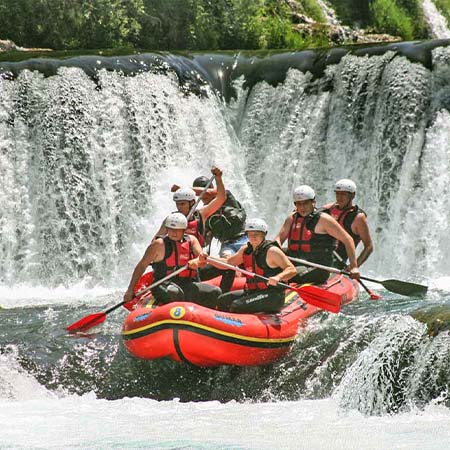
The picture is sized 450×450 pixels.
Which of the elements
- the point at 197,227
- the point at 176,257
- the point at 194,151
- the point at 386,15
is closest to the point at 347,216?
the point at 197,227

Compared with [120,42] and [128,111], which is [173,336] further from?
[120,42]

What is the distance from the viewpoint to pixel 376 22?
2200 cm

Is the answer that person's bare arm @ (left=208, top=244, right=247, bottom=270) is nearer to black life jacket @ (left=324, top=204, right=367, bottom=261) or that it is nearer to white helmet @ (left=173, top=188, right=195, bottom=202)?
white helmet @ (left=173, top=188, right=195, bottom=202)

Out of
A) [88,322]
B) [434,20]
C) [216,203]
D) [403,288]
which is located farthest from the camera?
[434,20]

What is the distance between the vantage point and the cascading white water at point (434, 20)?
22422 millimetres

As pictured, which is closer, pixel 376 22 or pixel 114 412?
pixel 114 412

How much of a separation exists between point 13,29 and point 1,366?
35.1ft

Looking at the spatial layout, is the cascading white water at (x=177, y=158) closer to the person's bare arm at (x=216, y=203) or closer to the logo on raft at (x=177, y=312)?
the person's bare arm at (x=216, y=203)

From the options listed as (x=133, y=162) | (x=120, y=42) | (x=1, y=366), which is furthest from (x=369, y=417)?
(x=120, y=42)

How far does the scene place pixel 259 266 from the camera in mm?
9031

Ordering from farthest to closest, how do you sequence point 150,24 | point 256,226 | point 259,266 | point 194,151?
point 150,24, point 194,151, point 259,266, point 256,226

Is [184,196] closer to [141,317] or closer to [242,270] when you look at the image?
[242,270]

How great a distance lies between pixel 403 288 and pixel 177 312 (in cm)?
277

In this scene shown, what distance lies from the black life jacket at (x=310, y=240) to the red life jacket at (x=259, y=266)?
1037 mm
